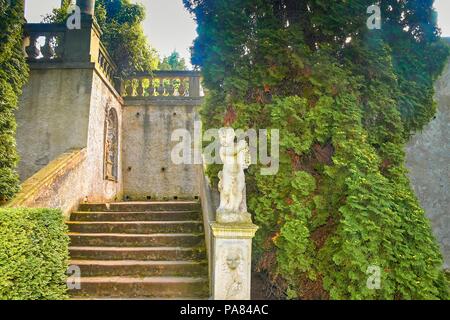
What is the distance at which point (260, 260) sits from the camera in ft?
16.0

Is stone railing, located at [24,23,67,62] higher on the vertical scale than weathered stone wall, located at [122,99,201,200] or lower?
higher

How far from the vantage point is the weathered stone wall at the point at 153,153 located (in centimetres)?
1038

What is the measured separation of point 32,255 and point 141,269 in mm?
1675

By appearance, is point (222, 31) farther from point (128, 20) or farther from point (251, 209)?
point (128, 20)

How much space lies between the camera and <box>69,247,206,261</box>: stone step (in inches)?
226

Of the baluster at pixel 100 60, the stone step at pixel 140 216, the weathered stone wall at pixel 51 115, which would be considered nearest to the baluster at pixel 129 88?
the baluster at pixel 100 60

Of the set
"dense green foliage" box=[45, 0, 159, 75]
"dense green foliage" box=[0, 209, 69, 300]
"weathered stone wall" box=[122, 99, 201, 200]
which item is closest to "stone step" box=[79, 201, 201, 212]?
"dense green foliage" box=[0, 209, 69, 300]

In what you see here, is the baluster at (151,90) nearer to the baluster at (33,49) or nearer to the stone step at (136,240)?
the baluster at (33,49)

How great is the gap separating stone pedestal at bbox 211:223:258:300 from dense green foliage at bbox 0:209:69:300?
2.26m

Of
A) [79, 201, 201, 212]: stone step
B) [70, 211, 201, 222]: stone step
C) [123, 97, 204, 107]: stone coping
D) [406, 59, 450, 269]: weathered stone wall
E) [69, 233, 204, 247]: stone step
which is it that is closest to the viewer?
[69, 233, 204, 247]: stone step

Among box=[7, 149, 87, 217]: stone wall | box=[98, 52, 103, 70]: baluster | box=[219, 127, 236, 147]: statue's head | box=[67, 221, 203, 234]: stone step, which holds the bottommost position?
box=[67, 221, 203, 234]: stone step

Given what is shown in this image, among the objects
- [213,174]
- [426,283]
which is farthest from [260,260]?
[426,283]

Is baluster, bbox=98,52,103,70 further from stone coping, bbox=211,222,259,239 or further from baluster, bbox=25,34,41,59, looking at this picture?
stone coping, bbox=211,222,259,239
